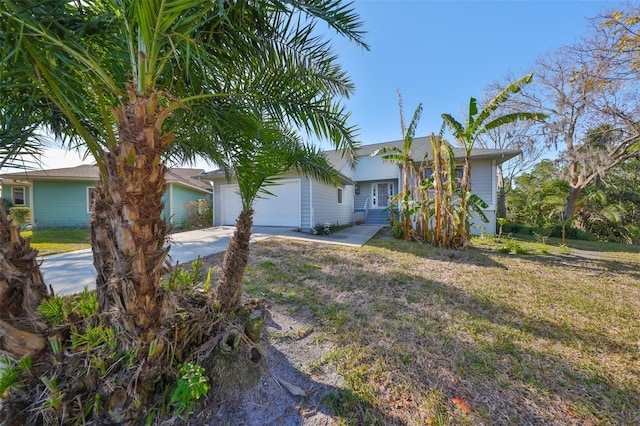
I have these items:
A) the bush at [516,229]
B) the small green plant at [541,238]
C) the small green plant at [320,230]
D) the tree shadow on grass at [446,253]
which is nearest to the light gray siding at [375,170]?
the bush at [516,229]

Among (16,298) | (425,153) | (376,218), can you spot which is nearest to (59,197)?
(16,298)

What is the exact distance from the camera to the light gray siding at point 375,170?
16.8 meters

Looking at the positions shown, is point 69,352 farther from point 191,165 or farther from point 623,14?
point 623,14

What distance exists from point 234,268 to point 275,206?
9444mm

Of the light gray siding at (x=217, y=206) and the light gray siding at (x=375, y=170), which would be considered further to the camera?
the light gray siding at (x=375, y=170)

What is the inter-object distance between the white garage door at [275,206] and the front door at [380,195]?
8.62 m

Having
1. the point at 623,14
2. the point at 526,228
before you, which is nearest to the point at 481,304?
the point at 623,14

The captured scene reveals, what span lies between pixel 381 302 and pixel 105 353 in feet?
11.1

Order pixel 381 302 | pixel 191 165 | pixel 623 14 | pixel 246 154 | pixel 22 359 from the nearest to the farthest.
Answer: pixel 22 359
pixel 246 154
pixel 381 302
pixel 191 165
pixel 623 14

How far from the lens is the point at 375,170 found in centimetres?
1752

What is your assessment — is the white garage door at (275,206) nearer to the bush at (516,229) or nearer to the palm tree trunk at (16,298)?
the palm tree trunk at (16,298)

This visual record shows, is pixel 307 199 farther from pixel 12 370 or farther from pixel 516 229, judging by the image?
pixel 516 229

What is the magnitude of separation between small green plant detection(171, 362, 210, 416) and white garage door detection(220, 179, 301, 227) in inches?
373

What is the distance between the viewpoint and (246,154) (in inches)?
107
